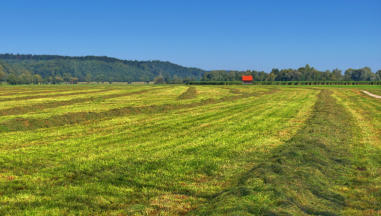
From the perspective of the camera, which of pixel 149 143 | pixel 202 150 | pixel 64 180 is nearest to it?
pixel 64 180

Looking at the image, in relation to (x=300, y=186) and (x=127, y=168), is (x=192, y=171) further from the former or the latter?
(x=300, y=186)

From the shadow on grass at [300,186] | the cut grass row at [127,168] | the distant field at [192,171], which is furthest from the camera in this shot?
the cut grass row at [127,168]

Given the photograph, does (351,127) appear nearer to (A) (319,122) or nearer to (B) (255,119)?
(A) (319,122)

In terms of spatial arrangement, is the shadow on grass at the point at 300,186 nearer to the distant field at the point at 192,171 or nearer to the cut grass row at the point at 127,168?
the distant field at the point at 192,171

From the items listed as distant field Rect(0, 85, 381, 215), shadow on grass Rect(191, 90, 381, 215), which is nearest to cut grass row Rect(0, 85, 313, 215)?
distant field Rect(0, 85, 381, 215)

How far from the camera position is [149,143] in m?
14.6

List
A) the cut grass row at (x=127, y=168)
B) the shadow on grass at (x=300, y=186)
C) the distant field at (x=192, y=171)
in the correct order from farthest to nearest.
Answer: the cut grass row at (x=127, y=168)
the distant field at (x=192, y=171)
the shadow on grass at (x=300, y=186)

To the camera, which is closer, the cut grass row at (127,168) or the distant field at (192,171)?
the distant field at (192,171)

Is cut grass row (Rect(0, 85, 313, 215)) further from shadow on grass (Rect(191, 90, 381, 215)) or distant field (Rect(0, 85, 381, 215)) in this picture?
shadow on grass (Rect(191, 90, 381, 215))

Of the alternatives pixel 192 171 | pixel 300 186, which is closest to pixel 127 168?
pixel 192 171

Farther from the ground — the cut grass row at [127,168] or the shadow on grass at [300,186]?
the shadow on grass at [300,186]

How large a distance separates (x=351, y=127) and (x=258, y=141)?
7.96 meters

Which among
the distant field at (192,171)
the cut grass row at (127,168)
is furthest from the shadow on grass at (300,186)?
the cut grass row at (127,168)

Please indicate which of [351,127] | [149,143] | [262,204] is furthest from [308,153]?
[351,127]
